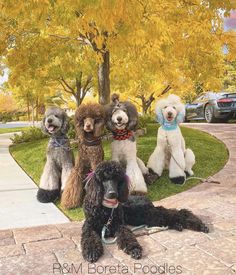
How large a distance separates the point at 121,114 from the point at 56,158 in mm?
1162

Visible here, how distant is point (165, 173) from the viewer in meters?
6.13

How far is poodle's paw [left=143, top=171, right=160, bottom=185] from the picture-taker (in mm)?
5617

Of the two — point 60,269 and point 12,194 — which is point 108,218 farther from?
point 12,194

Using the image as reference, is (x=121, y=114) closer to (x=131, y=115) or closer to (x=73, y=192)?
(x=131, y=115)

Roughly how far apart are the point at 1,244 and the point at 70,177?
4.99 feet

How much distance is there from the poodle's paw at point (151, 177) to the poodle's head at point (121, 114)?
3.10 ft

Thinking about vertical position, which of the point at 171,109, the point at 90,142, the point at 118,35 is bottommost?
the point at 90,142

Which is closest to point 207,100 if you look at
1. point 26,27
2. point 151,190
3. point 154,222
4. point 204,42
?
point 204,42

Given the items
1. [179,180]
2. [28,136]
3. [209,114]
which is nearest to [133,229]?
[179,180]

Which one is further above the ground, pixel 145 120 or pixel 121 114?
pixel 121 114

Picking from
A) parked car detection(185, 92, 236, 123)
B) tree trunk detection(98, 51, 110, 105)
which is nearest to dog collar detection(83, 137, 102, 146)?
tree trunk detection(98, 51, 110, 105)

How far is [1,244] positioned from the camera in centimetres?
360

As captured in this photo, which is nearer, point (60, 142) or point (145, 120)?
point (60, 142)

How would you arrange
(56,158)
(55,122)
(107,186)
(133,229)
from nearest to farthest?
1. (107,186)
2. (133,229)
3. (55,122)
4. (56,158)
